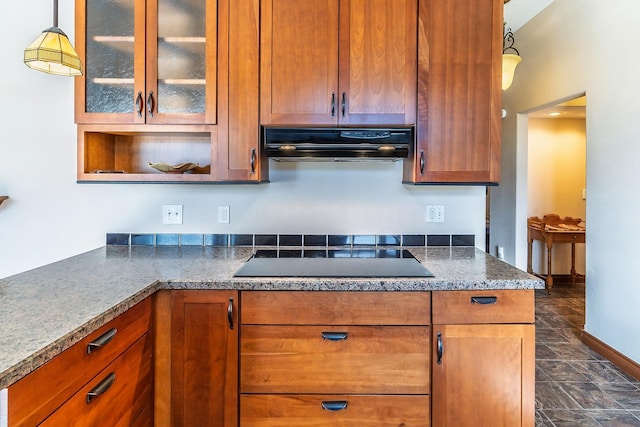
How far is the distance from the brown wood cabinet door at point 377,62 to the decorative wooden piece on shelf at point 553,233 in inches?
136

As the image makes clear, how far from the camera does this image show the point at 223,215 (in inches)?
84.7

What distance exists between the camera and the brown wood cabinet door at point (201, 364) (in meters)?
1.45

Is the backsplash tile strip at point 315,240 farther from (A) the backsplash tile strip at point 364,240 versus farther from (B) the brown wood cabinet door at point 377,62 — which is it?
(B) the brown wood cabinet door at point 377,62

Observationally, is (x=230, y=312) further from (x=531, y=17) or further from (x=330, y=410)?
(x=531, y=17)

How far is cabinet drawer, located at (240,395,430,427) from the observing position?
57.2 inches

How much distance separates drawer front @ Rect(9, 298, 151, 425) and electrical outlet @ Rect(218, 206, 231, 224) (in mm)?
871

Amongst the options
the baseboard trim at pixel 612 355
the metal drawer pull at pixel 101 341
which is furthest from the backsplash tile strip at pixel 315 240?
the baseboard trim at pixel 612 355

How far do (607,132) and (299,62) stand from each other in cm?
237

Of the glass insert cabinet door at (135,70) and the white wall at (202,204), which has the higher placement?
the glass insert cabinet door at (135,70)

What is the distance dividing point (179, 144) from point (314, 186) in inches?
31.4

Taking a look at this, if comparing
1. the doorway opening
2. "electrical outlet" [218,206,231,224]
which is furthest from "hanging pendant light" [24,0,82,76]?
the doorway opening

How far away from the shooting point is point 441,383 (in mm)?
1452

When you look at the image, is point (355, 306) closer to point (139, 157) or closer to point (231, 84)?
point (231, 84)

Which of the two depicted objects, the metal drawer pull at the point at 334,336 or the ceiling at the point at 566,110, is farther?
the ceiling at the point at 566,110
